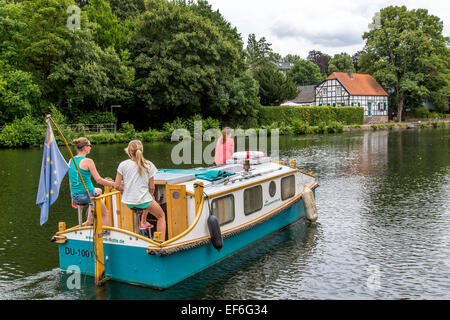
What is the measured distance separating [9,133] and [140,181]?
39456mm

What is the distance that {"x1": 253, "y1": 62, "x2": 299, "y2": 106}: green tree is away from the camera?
76625mm

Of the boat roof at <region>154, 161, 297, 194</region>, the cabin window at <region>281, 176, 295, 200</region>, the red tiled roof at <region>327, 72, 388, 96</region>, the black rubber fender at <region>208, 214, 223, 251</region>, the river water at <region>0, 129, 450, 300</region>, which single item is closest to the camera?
the river water at <region>0, 129, 450, 300</region>

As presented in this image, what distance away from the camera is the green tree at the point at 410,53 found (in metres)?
79.2

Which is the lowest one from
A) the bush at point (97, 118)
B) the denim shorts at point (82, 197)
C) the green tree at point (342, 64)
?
the denim shorts at point (82, 197)

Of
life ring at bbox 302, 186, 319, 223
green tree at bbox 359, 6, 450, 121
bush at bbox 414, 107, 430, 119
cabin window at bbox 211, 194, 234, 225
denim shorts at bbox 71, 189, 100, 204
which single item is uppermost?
green tree at bbox 359, 6, 450, 121

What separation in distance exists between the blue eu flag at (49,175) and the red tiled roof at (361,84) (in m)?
82.7

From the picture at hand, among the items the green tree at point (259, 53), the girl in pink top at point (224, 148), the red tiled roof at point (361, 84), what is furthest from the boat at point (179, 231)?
the green tree at point (259, 53)

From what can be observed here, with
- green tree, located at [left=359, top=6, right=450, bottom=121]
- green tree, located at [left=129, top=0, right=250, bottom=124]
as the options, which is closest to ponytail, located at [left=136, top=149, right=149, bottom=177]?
green tree, located at [left=129, top=0, right=250, bottom=124]

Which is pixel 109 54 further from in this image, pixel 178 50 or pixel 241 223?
pixel 241 223

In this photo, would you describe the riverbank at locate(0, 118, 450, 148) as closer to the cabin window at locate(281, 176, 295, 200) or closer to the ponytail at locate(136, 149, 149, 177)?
the cabin window at locate(281, 176, 295, 200)

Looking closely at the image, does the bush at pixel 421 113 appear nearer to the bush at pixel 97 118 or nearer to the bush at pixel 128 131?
the bush at pixel 128 131

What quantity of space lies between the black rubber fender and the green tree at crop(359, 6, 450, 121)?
260 ft

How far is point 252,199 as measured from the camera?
468 inches
